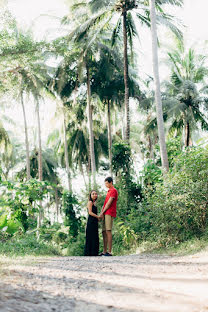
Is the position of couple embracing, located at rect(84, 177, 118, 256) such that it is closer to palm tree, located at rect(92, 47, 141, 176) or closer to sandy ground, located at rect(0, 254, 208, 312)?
sandy ground, located at rect(0, 254, 208, 312)

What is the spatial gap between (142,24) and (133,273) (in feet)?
51.7

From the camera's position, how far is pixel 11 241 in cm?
923

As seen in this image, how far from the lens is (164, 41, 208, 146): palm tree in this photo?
21.3m

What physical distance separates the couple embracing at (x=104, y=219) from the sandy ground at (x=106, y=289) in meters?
3.12

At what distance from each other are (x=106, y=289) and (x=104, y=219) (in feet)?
15.5

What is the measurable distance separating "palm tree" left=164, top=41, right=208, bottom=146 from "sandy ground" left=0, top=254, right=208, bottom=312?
17.1 meters

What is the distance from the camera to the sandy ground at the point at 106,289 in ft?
9.05

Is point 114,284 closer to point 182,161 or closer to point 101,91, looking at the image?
point 182,161

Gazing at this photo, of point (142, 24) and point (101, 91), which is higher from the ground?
point (142, 24)

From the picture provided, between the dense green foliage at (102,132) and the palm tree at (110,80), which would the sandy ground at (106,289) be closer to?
the dense green foliage at (102,132)

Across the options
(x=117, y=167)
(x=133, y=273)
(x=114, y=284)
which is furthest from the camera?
(x=117, y=167)

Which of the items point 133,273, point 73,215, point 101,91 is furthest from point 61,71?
point 133,273

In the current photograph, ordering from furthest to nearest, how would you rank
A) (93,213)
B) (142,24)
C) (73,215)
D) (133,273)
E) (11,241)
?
1. (142,24)
2. (73,215)
3. (11,241)
4. (93,213)
5. (133,273)

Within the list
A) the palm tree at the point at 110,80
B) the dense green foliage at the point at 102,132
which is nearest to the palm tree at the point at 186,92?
the dense green foliage at the point at 102,132
